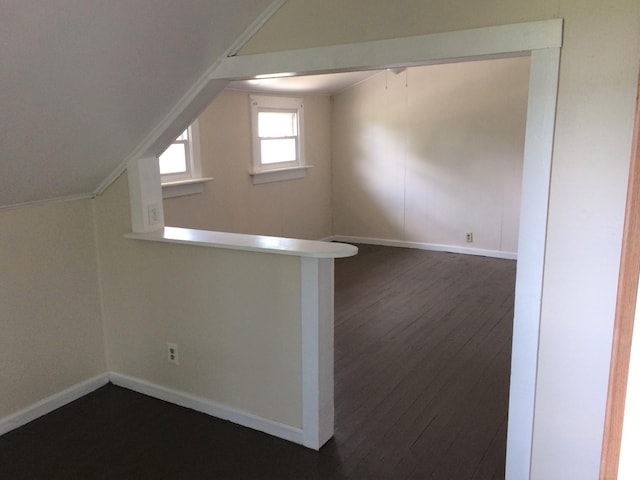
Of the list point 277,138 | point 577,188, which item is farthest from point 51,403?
point 277,138

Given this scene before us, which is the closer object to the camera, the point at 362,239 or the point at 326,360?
the point at 326,360

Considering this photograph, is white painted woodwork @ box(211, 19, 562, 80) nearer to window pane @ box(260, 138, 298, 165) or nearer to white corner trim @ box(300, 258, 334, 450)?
white corner trim @ box(300, 258, 334, 450)

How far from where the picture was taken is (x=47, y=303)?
2.82m

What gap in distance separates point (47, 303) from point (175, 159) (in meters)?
2.17

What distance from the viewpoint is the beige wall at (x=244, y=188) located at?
16.3 ft

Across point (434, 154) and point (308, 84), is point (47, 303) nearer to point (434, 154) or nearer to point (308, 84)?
point (308, 84)

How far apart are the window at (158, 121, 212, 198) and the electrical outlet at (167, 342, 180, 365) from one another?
192 cm

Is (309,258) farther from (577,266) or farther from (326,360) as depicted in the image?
(577,266)

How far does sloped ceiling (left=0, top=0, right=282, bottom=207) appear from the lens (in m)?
1.71

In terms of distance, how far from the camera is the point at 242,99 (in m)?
5.30

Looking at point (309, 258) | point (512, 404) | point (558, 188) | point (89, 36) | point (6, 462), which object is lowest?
point (6, 462)

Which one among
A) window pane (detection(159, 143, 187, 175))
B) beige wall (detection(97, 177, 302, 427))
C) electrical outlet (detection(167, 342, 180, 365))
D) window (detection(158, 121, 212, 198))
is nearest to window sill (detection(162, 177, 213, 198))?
window (detection(158, 121, 212, 198))

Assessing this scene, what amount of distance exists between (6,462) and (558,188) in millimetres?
2578

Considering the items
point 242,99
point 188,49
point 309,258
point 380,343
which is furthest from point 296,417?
point 242,99
